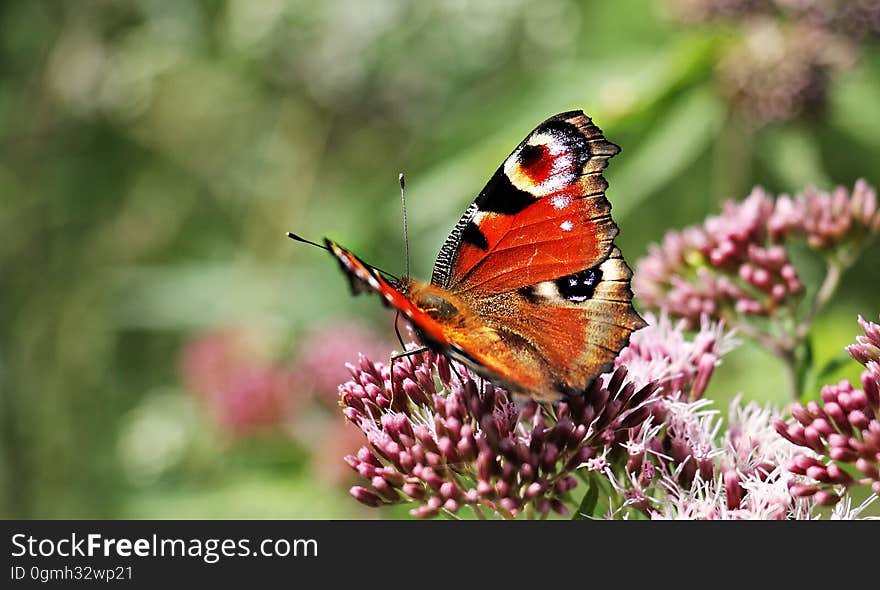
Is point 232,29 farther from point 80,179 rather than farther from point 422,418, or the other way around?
point 422,418

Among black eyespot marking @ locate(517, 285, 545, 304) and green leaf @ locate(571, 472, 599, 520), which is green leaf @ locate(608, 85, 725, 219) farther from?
green leaf @ locate(571, 472, 599, 520)

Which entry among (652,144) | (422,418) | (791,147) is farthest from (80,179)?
(422,418)

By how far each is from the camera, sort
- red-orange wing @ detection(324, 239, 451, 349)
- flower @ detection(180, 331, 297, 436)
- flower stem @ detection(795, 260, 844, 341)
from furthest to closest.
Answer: flower @ detection(180, 331, 297, 436), flower stem @ detection(795, 260, 844, 341), red-orange wing @ detection(324, 239, 451, 349)

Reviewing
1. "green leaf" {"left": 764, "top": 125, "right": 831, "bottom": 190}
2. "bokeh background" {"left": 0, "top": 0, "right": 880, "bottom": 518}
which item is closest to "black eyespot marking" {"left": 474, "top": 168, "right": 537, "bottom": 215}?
"bokeh background" {"left": 0, "top": 0, "right": 880, "bottom": 518}

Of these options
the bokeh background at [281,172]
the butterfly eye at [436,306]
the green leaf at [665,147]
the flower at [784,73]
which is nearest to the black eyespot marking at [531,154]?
the butterfly eye at [436,306]

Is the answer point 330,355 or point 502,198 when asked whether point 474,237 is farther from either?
point 330,355

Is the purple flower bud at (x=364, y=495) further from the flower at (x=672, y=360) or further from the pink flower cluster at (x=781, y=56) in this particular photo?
the pink flower cluster at (x=781, y=56)

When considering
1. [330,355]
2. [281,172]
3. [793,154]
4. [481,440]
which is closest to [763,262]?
[481,440]
